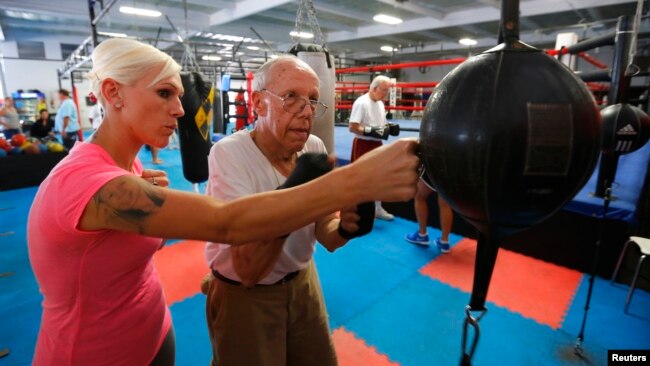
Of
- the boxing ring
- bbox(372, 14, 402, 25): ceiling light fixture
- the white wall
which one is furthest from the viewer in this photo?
the white wall

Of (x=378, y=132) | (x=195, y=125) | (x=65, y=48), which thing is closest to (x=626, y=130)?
(x=378, y=132)

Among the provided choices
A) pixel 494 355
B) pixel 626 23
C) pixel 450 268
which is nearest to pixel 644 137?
pixel 626 23

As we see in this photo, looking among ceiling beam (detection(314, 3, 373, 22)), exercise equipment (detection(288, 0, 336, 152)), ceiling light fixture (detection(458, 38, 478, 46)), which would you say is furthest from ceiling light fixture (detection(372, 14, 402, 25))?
exercise equipment (detection(288, 0, 336, 152))

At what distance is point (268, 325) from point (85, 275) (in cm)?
59

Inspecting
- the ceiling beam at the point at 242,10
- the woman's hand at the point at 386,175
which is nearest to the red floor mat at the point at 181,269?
the woman's hand at the point at 386,175

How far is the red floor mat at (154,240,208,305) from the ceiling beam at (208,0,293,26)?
263 inches

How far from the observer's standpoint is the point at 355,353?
2.20 m

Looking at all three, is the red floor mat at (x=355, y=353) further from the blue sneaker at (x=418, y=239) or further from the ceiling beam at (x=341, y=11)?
the ceiling beam at (x=341, y=11)

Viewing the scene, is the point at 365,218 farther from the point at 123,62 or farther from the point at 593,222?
the point at 593,222

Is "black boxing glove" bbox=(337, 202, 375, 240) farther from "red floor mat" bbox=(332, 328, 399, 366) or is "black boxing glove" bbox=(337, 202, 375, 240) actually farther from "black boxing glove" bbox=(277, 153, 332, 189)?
"red floor mat" bbox=(332, 328, 399, 366)

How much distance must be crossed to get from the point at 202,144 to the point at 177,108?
6.44ft

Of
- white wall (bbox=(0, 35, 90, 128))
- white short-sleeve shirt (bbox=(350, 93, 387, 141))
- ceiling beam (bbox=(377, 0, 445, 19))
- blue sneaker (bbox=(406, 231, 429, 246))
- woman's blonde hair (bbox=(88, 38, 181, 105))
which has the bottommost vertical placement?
blue sneaker (bbox=(406, 231, 429, 246))

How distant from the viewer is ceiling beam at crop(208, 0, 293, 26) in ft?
28.6

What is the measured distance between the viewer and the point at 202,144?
2.96m
